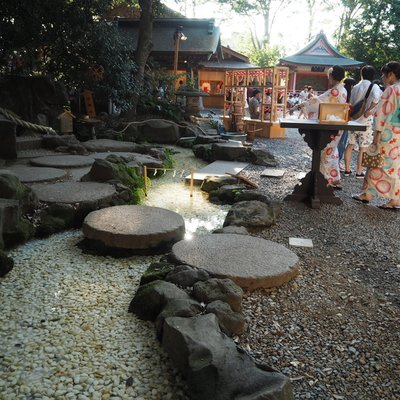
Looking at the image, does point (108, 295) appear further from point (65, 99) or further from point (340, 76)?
point (65, 99)

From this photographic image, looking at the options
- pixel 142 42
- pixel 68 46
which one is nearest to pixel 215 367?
pixel 68 46

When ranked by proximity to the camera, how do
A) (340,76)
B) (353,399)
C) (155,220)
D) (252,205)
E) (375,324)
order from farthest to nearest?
1. (340,76)
2. (252,205)
3. (155,220)
4. (375,324)
5. (353,399)

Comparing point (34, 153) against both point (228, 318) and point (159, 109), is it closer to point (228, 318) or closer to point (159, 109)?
point (228, 318)

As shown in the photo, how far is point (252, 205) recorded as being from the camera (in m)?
4.53

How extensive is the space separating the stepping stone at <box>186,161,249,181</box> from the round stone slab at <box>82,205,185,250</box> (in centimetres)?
244

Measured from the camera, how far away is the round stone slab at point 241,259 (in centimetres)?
292

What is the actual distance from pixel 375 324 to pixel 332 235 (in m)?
1.71

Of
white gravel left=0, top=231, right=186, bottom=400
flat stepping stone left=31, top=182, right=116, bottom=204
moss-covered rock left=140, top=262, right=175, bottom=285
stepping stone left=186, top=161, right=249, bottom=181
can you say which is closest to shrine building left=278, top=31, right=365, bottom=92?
stepping stone left=186, top=161, right=249, bottom=181

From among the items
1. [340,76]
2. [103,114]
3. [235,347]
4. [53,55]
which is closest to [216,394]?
[235,347]

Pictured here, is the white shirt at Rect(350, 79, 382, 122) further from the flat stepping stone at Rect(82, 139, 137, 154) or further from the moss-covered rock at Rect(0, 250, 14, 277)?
the moss-covered rock at Rect(0, 250, 14, 277)

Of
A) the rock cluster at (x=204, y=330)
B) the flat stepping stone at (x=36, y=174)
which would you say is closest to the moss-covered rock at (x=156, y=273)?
the rock cluster at (x=204, y=330)

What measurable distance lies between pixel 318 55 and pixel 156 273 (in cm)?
2574

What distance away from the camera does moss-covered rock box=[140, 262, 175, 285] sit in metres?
2.87

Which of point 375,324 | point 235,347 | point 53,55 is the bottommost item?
point 375,324
